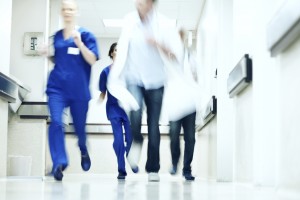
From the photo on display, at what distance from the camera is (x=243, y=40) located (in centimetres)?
385

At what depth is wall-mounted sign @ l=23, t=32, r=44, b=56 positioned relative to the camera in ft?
25.2

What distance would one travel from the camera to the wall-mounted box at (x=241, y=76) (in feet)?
11.3

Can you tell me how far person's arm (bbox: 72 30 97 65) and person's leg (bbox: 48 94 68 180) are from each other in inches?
15.2

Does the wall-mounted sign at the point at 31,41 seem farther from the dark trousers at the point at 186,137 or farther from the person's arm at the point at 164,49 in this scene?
the person's arm at the point at 164,49

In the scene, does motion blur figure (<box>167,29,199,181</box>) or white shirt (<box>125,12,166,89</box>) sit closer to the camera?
white shirt (<box>125,12,166,89</box>)

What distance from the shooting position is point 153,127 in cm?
408

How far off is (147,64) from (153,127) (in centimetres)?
48

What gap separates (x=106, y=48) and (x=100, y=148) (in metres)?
2.41

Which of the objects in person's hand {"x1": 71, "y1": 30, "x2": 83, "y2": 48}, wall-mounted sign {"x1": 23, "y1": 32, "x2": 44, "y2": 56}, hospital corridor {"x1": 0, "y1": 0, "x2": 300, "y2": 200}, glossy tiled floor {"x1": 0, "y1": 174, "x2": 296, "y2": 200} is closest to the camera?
glossy tiled floor {"x1": 0, "y1": 174, "x2": 296, "y2": 200}

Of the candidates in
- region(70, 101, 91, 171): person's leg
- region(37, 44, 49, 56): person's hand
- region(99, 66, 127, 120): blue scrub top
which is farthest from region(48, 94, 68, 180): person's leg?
region(99, 66, 127, 120): blue scrub top

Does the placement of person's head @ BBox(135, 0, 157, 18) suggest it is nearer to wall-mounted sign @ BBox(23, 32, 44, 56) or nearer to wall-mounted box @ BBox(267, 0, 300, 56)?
wall-mounted box @ BBox(267, 0, 300, 56)

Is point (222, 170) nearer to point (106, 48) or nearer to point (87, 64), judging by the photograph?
point (87, 64)

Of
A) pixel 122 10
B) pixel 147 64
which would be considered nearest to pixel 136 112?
pixel 147 64

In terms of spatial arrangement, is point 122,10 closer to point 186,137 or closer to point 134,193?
point 186,137
